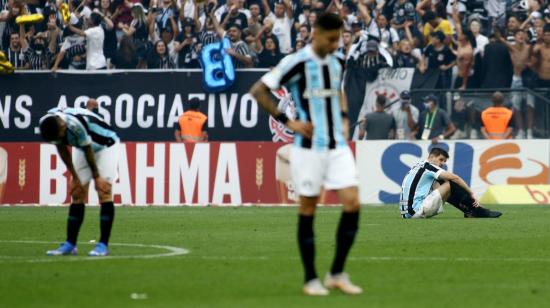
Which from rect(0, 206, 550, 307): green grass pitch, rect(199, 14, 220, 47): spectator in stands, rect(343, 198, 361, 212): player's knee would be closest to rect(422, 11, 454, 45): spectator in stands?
rect(199, 14, 220, 47): spectator in stands

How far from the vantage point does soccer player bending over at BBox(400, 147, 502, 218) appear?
22.1 m

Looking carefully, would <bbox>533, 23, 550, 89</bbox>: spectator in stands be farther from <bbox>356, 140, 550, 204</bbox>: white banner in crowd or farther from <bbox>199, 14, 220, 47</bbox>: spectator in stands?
<bbox>199, 14, 220, 47</bbox>: spectator in stands

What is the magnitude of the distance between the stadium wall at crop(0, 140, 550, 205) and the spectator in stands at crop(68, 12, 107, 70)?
2.89 m

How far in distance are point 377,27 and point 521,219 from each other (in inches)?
357

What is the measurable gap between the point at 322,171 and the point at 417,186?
1143 centimetres

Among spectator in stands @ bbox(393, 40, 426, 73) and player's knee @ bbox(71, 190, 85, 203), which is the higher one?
spectator in stands @ bbox(393, 40, 426, 73)

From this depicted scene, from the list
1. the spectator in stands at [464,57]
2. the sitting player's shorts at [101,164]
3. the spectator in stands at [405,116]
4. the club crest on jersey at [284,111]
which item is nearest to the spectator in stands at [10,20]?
the club crest on jersey at [284,111]

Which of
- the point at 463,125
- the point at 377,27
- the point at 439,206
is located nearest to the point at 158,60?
the point at 377,27

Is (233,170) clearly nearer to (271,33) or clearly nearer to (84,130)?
(271,33)

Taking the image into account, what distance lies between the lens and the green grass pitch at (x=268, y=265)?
10.4 meters

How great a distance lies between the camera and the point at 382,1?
3031cm

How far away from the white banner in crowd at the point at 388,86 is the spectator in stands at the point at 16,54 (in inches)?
337

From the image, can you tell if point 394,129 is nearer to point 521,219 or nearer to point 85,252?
point 521,219

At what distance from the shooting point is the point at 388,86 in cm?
2886
